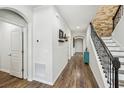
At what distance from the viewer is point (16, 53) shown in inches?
163

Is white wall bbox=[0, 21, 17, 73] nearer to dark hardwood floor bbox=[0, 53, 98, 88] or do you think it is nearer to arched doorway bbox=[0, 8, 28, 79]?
arched doorway bbox=[0, 8, 28, 79]

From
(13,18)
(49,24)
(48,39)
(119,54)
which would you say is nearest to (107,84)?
(119,54)

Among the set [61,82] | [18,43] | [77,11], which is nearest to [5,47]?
[18,43]

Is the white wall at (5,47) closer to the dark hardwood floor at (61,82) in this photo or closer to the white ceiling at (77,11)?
the dark hardwood floor at (61,82)

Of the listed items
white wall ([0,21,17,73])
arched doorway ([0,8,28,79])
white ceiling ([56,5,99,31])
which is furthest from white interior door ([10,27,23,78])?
white ceiling ([56,5,99,31])

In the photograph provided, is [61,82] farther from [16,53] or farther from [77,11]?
[77,11]

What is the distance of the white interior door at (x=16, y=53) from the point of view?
13.0 feet

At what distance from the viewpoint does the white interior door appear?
3.97 m

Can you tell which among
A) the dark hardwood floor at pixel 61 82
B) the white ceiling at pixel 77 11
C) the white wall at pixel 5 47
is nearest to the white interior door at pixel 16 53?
the dark hardwood floor at pixel 61 82

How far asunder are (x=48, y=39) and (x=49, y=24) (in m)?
0.51

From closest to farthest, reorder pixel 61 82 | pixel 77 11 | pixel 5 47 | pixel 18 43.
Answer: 1. pixel 61 82
2. pixel 18 43
3. pixel 77 11
4. pixel 5 47

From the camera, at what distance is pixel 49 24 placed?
3.40m
